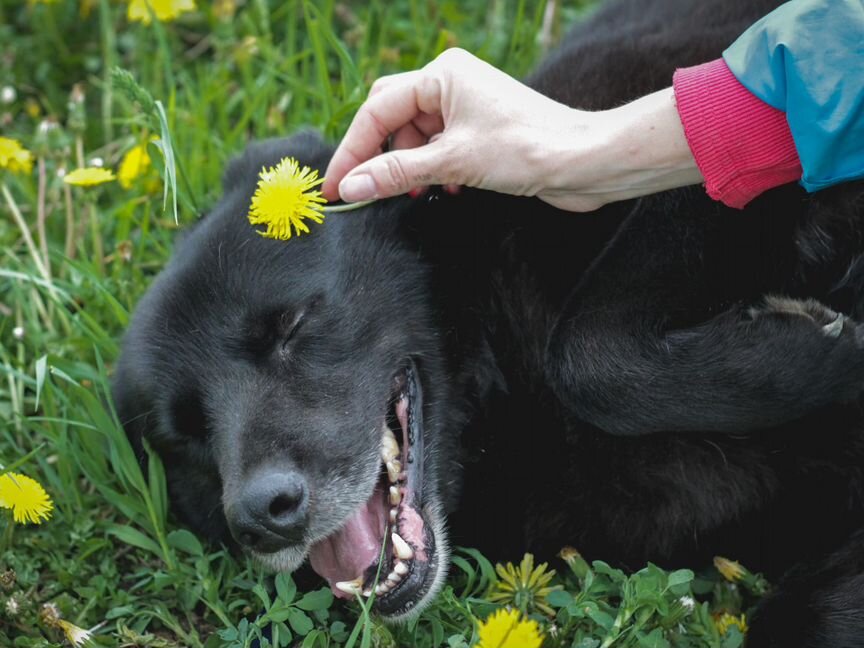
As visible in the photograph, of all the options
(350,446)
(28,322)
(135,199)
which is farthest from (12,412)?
(350,446)

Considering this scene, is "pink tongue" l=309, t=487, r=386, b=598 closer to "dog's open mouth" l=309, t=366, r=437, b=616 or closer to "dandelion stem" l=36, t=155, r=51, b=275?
"dog's open mouth" l=309, t=366, r=437, b=616

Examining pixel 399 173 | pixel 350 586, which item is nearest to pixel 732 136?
pixel 399 173

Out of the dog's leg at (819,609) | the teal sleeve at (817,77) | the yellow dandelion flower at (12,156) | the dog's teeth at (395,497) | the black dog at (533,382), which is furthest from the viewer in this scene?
the yellow dandelion flower at (12,156)

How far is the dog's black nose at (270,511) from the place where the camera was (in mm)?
2301

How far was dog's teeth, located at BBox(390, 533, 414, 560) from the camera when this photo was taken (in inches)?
93.1

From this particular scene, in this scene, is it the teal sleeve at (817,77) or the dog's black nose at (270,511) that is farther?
the dog's black nose at (270,511)

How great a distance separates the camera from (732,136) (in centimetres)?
217

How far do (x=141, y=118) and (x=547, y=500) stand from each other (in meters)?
1.55

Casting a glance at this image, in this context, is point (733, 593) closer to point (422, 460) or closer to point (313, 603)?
point (422, 460)

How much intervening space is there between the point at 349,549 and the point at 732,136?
3.85 feet

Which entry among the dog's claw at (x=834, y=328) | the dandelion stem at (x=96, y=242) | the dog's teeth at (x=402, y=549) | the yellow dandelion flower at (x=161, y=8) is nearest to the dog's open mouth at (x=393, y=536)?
the dog's teeth at (x=402, y=549)

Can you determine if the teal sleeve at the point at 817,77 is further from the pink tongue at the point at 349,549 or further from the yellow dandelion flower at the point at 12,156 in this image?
the yellow dandelion flower at the point at 12,156

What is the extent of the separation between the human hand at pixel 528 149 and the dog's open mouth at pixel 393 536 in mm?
561

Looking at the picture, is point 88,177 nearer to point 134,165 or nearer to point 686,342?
point 134,165
